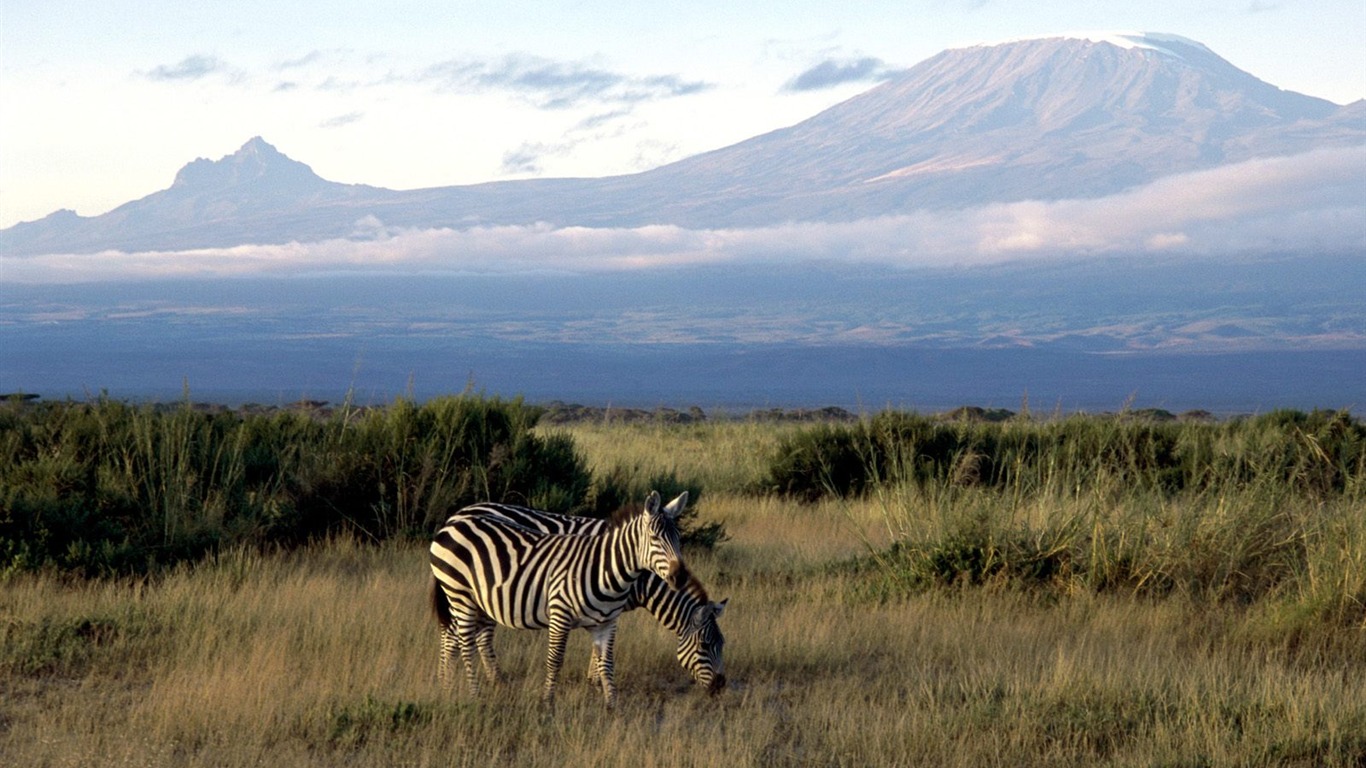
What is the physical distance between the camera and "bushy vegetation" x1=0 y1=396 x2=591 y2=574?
1066 centimetres

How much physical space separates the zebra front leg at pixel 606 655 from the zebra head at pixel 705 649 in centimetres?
50

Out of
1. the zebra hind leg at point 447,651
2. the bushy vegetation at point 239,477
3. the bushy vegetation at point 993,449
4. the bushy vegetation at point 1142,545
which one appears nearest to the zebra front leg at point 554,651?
the zebra hind leg at point 447,651

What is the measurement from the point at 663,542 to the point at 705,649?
1133mm

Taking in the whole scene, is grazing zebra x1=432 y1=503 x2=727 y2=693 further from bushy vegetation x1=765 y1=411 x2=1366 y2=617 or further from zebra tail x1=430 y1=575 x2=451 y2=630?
bushy vegetation x1=765 y1=411 x2=1366 y2=617

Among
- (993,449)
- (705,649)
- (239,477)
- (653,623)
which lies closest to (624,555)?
(705,649)

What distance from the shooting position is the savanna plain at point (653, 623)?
21.9 feet

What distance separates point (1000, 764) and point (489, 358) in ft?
603

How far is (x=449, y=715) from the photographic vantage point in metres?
6.89

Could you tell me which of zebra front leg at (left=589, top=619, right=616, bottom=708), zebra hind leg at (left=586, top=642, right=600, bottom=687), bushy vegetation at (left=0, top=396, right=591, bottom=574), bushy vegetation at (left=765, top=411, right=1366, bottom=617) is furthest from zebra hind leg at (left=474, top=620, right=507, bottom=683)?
bushy vegetation at (left=0, top=396, right=591, bottom=574)

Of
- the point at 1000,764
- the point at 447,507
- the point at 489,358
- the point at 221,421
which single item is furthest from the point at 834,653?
the point at 489,358

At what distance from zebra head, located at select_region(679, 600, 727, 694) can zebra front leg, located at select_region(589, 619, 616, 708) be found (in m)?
0.50

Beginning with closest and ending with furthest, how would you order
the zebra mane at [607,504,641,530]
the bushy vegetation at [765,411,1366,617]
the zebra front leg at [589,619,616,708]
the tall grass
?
the tall grass → the zebra mane at [607,504,641,530] → the zebra front leg at [589,619,616,708] → the bushy vegetation at [765,411,1366,617]

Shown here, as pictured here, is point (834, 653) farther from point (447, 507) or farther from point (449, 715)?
point (447, 507)

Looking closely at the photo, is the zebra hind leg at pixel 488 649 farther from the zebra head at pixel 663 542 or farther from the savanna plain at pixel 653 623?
the zebra head at pixel 663 542
